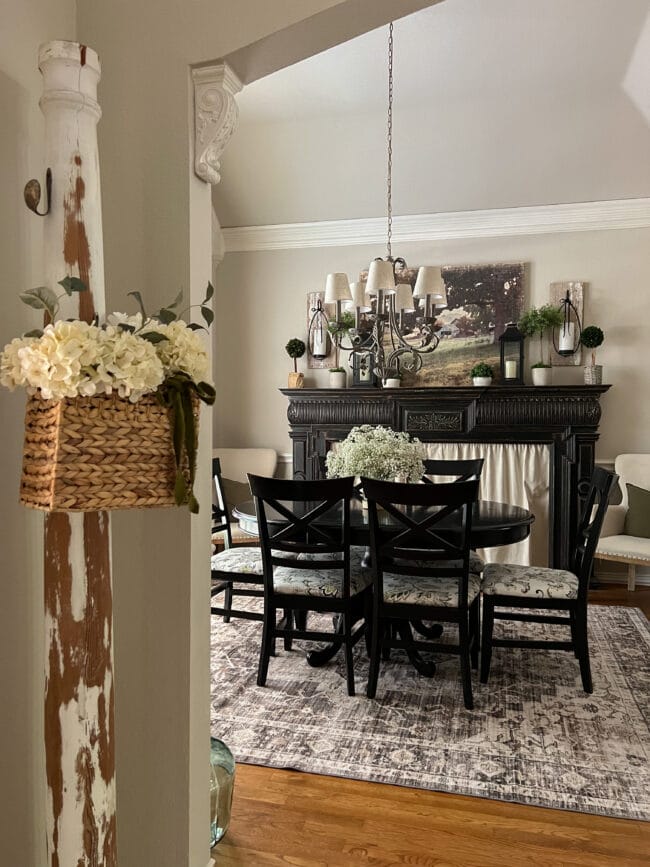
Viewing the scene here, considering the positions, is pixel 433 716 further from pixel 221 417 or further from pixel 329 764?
pixel 221 417

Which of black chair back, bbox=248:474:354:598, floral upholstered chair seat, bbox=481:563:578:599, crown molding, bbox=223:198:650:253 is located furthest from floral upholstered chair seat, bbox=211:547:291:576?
crown molding, bbox=223:198:650:253

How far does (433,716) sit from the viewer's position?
2898 mm

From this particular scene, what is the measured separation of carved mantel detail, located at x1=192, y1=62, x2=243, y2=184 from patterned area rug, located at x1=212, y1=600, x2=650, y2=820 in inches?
83.7

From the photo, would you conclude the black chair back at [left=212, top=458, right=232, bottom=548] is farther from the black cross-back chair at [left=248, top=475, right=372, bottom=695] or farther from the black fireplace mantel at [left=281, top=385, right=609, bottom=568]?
the black cross-back chair at [left=248, top=475, right=372, bottom=695]

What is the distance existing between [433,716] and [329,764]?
23.2 inches

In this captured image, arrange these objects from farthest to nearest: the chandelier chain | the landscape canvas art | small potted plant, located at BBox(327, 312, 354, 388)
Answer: small potted plant, located at BBox(327, 312, 354, 388) < the landscape canvas art < the chandelier chain

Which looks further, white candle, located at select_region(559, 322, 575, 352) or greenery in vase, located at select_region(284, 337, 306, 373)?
greenery in vase, located at select_region(284, 337, 306, 373)

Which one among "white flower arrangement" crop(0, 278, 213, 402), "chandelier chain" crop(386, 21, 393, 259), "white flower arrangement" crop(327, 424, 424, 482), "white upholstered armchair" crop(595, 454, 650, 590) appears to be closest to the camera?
"white flower arrangement" crop(0, 278, 213, 402)

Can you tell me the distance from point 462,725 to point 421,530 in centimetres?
83

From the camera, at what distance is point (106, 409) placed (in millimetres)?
1136

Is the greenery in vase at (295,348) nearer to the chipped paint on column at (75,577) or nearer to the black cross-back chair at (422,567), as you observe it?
the black cross-back chair at (422,567)

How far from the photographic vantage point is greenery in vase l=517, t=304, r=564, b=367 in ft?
17.1

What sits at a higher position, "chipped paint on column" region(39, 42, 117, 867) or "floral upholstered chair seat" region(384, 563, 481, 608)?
"chipped paint on column" region(39, 42, 117, 867)

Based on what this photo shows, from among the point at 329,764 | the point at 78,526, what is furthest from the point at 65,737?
the point at 329,764
